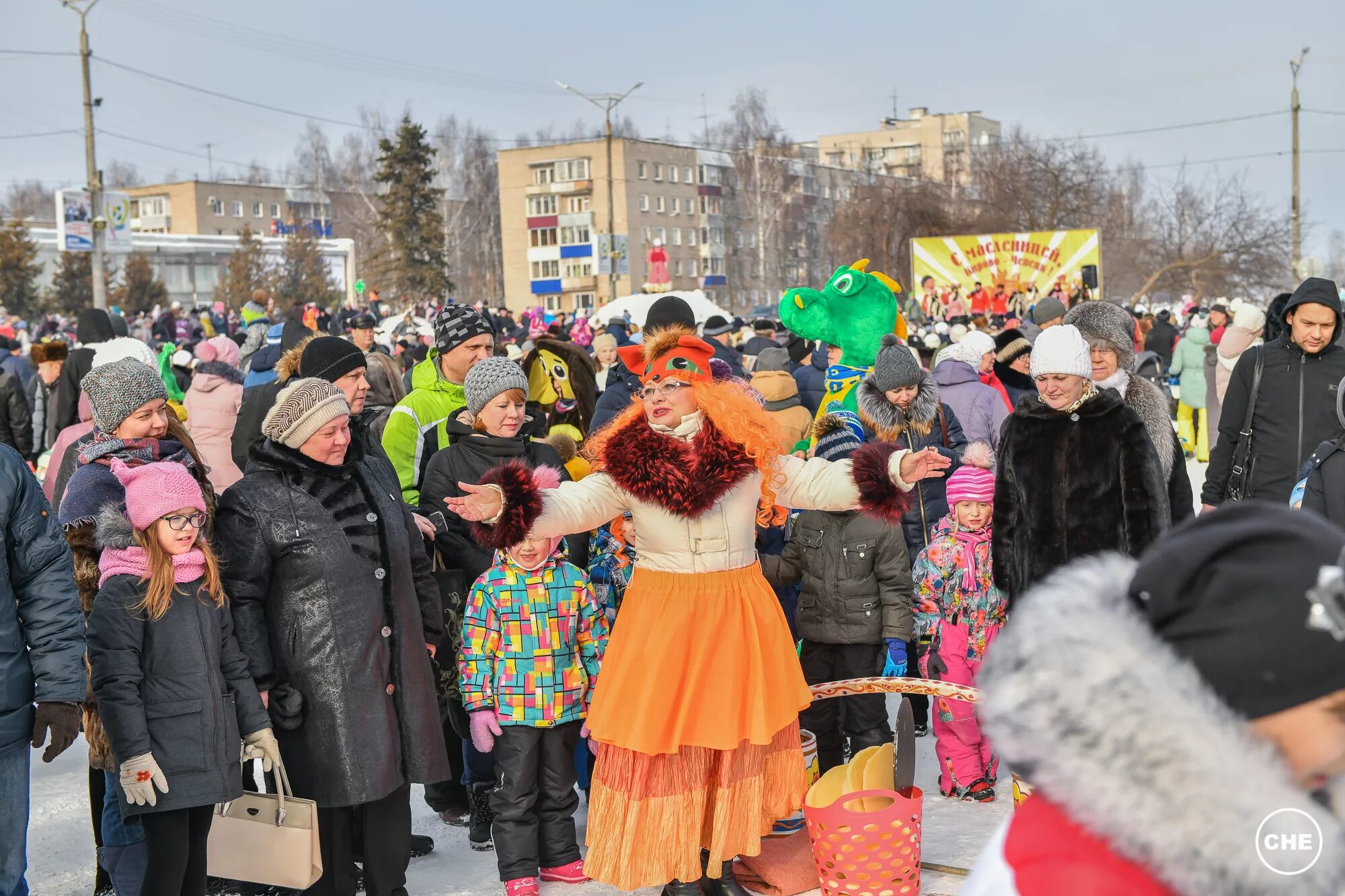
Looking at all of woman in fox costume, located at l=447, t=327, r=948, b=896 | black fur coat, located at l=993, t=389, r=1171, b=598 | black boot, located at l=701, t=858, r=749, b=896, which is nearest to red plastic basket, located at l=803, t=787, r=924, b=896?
woman in fox costume, located at l=447, t=327, r=948, b=896

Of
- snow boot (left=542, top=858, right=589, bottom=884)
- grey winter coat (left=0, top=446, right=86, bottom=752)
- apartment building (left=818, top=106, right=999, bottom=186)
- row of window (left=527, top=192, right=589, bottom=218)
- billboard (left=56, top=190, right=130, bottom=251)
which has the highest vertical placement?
apartment building (left=818, top=106, right=999, bottom=186)

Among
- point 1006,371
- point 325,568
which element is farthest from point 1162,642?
point 1006,371

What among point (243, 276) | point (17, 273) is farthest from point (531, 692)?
point (243, 276)

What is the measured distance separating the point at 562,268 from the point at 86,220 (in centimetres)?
5525

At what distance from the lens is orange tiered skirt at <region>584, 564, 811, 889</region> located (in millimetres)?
3910

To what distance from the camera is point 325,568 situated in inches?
154

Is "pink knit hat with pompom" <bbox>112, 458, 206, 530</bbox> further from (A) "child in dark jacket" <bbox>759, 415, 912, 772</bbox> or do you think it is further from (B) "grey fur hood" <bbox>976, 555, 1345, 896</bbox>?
(B) "grey fur hood" <bbox>976, 555, 1345, 896</bbox>

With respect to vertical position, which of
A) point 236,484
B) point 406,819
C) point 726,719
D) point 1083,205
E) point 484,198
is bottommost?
point 406,819

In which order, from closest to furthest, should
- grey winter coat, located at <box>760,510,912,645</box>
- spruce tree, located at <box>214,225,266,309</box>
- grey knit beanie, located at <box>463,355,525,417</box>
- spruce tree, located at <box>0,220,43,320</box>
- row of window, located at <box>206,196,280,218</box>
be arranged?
grey knit beanie, located at <box>463,355,525,417</box> → grey winter coat, located at <box>760,510,912,645</box> → spruce tree, located at <box>0,220,43,320</box> → spruce tree, located at <box>214,225,266,309</box> → row of window, located at <box>206,196,280,218</box>

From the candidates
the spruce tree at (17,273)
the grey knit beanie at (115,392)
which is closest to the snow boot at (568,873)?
the grey knit beanie at (115,392)

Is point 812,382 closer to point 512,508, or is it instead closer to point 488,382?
point 488,382

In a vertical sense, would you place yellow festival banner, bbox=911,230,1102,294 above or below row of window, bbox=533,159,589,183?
below

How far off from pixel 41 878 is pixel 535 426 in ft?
8.09

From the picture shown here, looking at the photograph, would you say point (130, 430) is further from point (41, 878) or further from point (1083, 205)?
point (1083, 205)
